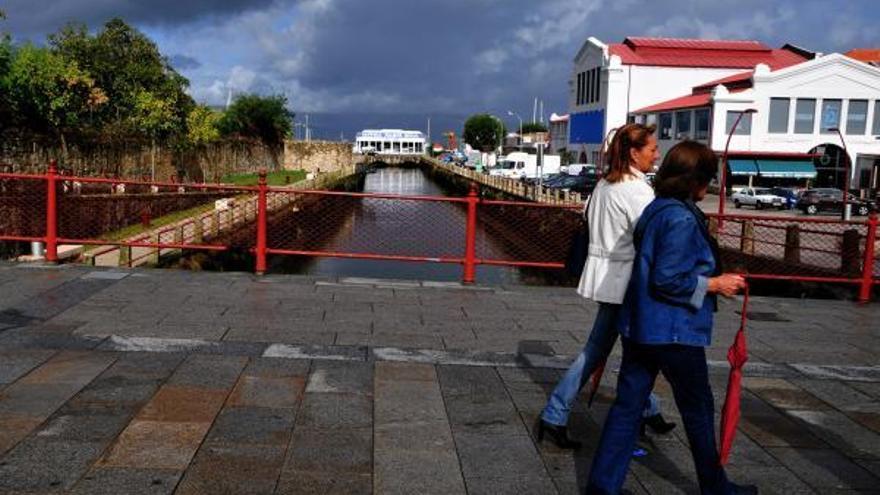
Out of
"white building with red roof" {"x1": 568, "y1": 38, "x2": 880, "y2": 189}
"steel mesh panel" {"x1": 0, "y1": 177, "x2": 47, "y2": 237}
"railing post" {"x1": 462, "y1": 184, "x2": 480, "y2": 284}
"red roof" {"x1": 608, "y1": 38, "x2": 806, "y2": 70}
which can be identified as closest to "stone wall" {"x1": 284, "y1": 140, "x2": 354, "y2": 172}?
"red roof" {"x1": 608, "y1": 38, "x2": 806, "y2": 70}

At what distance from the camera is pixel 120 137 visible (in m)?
32.5

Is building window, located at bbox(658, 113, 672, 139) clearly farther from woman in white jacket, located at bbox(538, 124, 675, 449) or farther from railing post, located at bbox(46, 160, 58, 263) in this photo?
woman in white jacket, located at bbox(538, 124, 675, 449)

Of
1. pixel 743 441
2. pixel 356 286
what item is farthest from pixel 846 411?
pixel 356 286

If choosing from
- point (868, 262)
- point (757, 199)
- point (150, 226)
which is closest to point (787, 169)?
point (757, 199)

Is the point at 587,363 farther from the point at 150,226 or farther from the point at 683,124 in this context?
the point at 683,124

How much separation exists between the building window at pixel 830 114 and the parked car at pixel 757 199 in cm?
1450

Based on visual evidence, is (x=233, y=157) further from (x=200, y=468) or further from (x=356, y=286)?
(x=200, y=468)

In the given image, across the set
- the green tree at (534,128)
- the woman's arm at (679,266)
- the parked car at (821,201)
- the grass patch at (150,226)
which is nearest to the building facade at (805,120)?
the parked car at (821,201)

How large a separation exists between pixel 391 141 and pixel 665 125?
314ft

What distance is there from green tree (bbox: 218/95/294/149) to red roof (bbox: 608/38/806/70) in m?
31.0

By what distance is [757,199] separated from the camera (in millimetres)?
39562

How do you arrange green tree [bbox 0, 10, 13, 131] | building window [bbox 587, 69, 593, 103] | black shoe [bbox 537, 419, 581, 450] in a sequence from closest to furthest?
black shoe [bbox 537, 419, 581, 450] < green tree [bbox 0, 10, 13, 131] < building window [bbox 587, 69, 593, 103]

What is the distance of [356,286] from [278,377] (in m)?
3.82

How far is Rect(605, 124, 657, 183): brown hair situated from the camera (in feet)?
13.0
